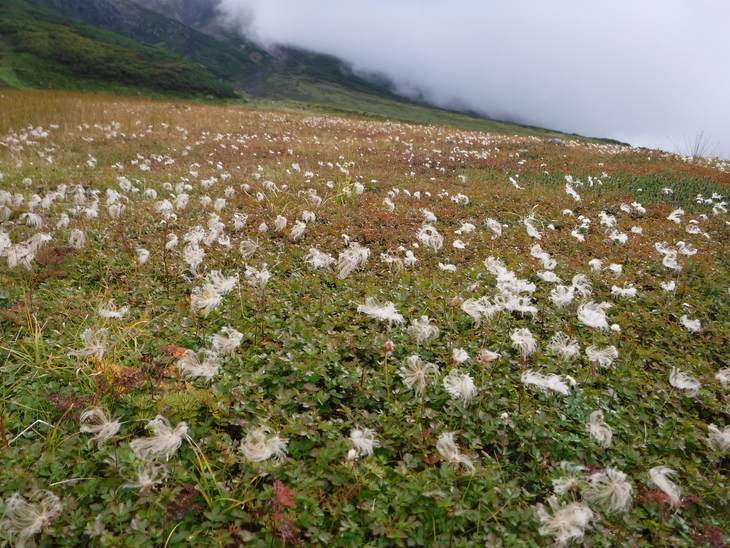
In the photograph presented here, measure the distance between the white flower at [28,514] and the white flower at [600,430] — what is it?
372 centimetres

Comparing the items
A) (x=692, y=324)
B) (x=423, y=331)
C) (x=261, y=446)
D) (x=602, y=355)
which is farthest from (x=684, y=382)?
(x=261, y=446)

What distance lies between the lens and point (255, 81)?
15438cm

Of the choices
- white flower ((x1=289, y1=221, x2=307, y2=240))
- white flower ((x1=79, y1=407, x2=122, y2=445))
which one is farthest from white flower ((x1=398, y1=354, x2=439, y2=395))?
white flower ((x1=289, y1=221, x2=307, y2=240))

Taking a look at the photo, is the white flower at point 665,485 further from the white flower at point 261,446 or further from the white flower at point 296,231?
the white flower at point 296,231

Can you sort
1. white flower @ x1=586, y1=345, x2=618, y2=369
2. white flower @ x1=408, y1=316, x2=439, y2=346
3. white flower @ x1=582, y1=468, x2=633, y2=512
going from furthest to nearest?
white flower @ x1=408, y1=316, x2=439, y2=346 < white flower @ x1=586, y1=345, x2=618, y2=369 < white flower @ x1=582, y1=468, x2=633, y2=512

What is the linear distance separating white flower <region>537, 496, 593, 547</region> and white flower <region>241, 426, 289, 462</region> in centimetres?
177

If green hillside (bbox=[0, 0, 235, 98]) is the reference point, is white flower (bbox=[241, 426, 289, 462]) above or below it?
below

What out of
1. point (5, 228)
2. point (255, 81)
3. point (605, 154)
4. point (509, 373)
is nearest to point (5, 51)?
point (5, 228)

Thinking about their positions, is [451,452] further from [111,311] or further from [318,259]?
[111,311]

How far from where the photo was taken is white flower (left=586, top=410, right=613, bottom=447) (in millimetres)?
3140

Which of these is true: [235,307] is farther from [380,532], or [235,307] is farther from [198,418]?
[380,532]

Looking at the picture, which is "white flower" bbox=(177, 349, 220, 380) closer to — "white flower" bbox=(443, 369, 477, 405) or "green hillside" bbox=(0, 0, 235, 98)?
"white flower" bbox=(443, 369, 477, 405)

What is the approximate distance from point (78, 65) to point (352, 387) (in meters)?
58.0

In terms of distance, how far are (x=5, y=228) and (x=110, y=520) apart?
6.40 m
